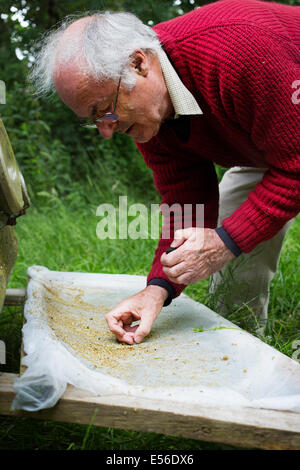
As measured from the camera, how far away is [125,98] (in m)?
1.83

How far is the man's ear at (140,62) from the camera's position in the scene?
1821 millimetres

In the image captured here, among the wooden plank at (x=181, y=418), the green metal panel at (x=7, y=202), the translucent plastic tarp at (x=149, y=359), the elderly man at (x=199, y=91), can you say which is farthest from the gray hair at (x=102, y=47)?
the wooden plank at (x=181, y=418)

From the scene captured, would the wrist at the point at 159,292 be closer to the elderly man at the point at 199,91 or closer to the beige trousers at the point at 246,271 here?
the elderly man at the point at 199,91

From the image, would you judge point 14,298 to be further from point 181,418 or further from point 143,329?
point 181,418

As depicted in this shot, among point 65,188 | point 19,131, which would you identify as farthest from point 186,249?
point 19,131

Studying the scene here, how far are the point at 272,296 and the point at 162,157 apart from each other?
3.95ft

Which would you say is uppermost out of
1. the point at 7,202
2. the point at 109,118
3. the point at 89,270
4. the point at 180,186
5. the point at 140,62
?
the point at 140,62

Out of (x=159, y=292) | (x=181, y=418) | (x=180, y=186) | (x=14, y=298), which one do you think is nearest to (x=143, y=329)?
(x=159, y=292)

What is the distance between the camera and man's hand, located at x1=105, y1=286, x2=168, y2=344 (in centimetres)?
195

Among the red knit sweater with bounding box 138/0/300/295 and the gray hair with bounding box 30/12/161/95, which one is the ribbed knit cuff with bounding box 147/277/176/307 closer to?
the red knit sweater with bounding box 138/0/300/295

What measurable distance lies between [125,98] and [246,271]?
1.32 metres

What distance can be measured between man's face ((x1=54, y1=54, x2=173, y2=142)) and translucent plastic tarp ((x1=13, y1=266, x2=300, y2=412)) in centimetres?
79

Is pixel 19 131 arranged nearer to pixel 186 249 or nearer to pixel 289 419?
pixel 186 249

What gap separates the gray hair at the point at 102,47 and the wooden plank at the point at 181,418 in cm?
106
